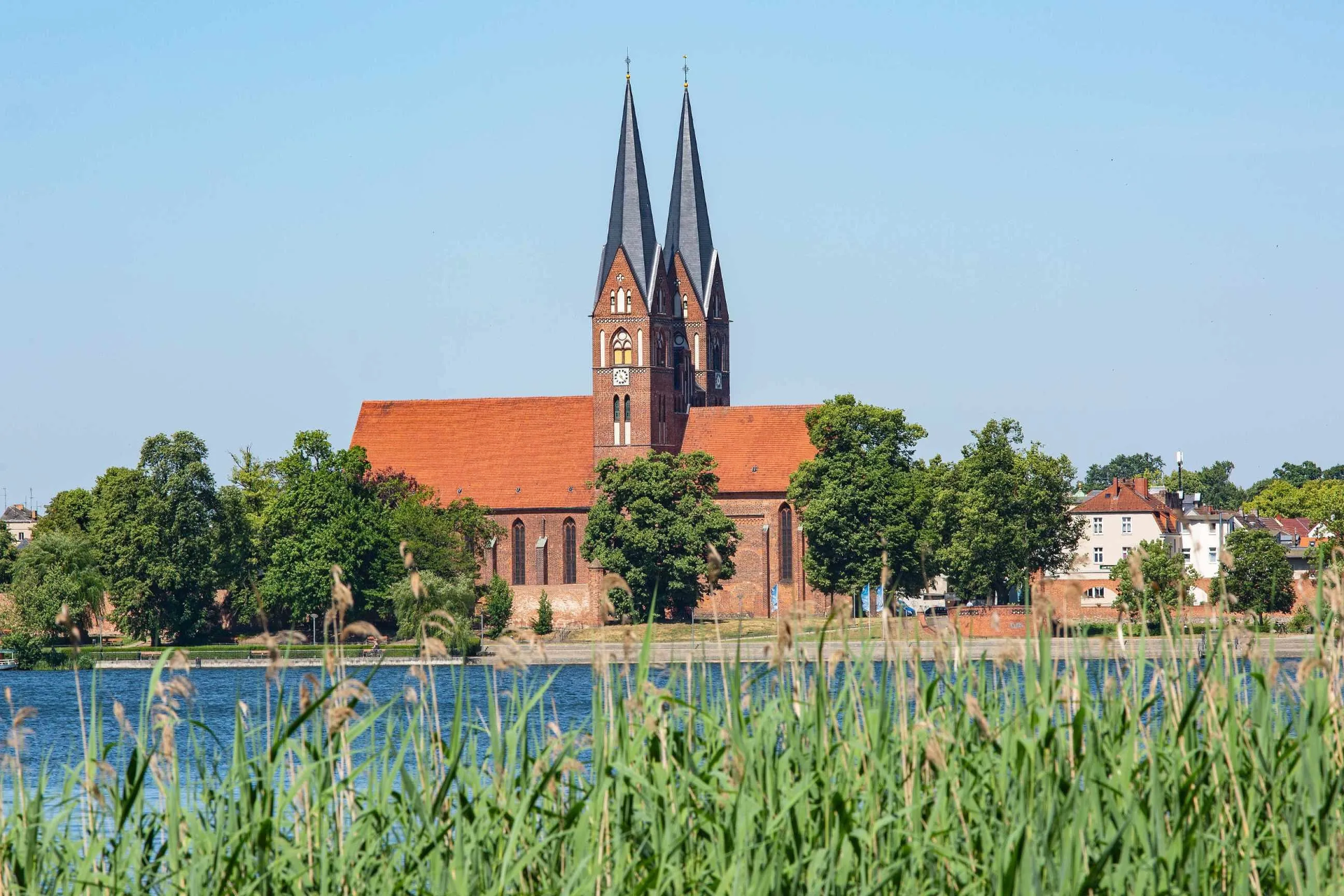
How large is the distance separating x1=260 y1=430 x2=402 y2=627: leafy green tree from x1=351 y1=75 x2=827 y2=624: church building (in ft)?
28.2

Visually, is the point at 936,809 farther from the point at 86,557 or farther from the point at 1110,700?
the point at 86,557

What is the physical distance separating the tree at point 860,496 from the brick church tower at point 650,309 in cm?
1050

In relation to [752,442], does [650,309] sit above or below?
above

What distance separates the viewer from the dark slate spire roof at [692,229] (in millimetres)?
81625

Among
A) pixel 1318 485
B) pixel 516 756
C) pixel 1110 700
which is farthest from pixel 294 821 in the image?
pixel 1318 485

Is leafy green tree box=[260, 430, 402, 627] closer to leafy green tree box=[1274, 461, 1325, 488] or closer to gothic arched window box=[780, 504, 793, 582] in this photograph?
gothic arched window box=[780, 504, 793, 582]

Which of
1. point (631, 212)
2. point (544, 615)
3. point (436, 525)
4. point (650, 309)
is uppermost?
point (631, 212)

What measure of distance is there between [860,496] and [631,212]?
16.9 m

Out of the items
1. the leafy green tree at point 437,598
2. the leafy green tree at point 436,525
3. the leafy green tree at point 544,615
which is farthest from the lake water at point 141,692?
the leafy green tree at point 436,525

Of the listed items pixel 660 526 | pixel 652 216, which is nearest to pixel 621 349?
pixel 652 216

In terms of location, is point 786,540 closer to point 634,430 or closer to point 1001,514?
point 634,430

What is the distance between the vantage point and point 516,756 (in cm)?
859

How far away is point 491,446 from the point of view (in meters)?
85.4

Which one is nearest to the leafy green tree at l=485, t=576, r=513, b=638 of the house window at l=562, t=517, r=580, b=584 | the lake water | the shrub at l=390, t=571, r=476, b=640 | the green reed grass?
the shrub at l=390, t=571, r=476, b=640
